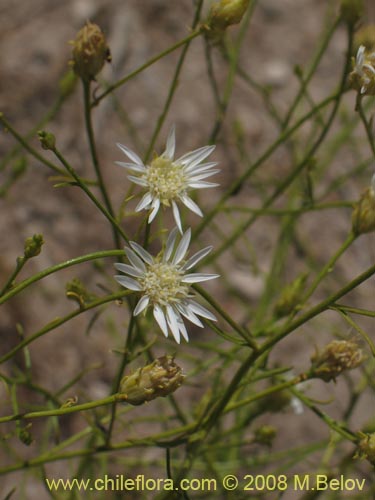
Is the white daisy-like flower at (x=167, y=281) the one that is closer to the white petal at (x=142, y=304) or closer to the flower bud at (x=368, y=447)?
the white petal at (x=142, y=304)

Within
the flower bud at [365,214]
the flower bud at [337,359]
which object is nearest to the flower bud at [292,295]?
the flower bud at [337,359]

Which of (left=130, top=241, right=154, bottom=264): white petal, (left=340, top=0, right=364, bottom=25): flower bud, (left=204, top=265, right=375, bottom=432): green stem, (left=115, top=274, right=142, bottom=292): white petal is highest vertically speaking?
(left=340, top=0, right=364, bottom=25): flower bud

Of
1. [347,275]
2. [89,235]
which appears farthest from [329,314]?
[89,235]

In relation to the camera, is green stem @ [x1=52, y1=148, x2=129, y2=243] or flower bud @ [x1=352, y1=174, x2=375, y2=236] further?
flower bud @ [x1=352, y1=174, x2=375, y2=236]

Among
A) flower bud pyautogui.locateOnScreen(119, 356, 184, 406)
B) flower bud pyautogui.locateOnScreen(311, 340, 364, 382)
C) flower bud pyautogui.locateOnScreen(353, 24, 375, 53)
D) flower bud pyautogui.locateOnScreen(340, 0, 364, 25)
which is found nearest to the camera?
flower bud pyautogui.locateOnScreen(119, 356, 184, 406)

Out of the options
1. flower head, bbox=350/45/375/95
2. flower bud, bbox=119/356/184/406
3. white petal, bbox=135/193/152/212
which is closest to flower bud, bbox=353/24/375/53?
flower head, bbox=350/45/375/95

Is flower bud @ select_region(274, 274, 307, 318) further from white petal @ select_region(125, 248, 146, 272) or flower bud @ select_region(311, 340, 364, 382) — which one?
white petal @ select_region(125, 248, 146, 272)

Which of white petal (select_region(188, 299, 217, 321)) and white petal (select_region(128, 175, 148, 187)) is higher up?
white petal (select_region(128, 175, 148, 187))

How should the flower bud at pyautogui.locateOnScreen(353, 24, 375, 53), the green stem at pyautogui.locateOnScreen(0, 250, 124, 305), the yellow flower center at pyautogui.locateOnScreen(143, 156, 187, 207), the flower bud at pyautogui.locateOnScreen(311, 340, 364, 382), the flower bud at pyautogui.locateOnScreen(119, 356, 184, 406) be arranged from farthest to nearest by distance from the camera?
the flower bud at pyautogui.locateOnScreen(353, 24, 375, 53)
the flower bud at pyautogui.locateOnScreen(311, 340, 364, 382)
the yellow flower center at pyautogui.locateOnScreen(143, 156, 187, 207)
the flower bud at pyautogui.locateOnScreen(119, 356, 184, 406)
the green stem at pyautogui.locateOnScreen(0, 250, 124, 305)
